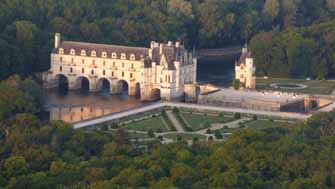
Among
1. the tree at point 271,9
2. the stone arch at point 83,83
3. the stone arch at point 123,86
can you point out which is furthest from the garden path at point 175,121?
the tree at point 271,9

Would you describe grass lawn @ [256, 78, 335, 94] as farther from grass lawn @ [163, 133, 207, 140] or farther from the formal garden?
grass lawn @ [163, 133, 207, 140]

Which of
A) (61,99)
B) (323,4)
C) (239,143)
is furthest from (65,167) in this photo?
(323,4)

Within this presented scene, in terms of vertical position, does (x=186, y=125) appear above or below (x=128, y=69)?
below

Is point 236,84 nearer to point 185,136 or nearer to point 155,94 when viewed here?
point 155,94

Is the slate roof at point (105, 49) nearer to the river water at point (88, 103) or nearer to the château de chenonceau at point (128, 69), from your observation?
the château de chenonceau at point (128, 69)

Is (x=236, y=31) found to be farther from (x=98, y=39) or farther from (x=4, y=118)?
(x=4, y=118)

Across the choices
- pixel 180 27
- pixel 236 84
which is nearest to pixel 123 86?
pixel 236 84
